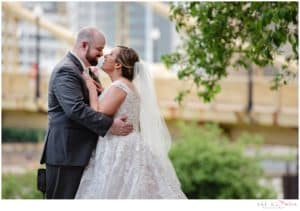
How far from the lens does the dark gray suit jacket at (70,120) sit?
3736mm

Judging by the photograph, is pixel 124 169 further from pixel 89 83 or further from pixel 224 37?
pixel 224 37

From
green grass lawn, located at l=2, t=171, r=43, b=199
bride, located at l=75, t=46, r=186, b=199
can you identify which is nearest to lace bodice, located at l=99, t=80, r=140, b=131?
bride, located at l=75, t=46, r=186, b=199

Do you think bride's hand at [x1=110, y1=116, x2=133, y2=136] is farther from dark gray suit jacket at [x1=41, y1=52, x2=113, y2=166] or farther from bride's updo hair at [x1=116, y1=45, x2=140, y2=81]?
bride's updo hair at [x1=116, y1=45, x2=140, y2=81]

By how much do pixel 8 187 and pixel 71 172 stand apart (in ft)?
29.6

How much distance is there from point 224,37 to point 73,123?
175 centimetres

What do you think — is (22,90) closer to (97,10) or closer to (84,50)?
(97,10)

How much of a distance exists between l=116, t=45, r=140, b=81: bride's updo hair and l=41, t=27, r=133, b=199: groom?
9 centimetres

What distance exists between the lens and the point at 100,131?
380 centimetres

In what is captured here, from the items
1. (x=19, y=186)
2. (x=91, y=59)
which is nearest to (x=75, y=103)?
(x=91, y=59)

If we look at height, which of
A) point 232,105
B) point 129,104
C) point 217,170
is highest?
point 129,104

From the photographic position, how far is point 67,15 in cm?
2823

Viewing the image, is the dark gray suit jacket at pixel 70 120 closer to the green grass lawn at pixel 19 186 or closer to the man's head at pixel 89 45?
the man's head at pixel 89 45

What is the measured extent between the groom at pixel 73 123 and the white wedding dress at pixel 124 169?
39 mm
